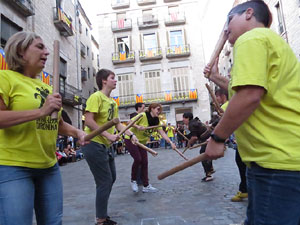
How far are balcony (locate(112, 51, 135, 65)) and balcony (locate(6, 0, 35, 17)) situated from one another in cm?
1283

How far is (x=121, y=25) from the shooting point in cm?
2686

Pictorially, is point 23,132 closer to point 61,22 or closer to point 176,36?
point 61,22

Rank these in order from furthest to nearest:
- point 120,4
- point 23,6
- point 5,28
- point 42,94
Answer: point 120,4 → point 23,6 → point 5,28 → point 42,94

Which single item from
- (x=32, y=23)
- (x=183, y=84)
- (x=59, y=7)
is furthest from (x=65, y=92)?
(x=183, y=84)

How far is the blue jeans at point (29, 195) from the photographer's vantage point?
162 centimetres

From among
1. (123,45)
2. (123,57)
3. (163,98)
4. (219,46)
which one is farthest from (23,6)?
(163,98)

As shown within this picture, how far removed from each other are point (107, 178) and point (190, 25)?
2577cm

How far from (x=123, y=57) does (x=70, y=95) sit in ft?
31.6

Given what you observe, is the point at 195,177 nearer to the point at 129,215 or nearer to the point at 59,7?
the point at 129,215

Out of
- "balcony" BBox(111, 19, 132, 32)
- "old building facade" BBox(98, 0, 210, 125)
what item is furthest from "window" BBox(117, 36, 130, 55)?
"balcony" BBox(111, 19, 132, 32)

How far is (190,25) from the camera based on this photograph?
26.4 m

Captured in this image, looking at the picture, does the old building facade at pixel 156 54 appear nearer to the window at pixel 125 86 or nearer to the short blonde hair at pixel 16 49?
the window at pixel 125 86

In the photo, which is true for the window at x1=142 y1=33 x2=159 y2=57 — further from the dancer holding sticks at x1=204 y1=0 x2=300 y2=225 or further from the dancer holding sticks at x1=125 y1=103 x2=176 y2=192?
the dancer holding sticks at x1=204 y1=0 x2=300 y2=225

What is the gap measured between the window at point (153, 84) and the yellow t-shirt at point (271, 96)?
24.3 metres
